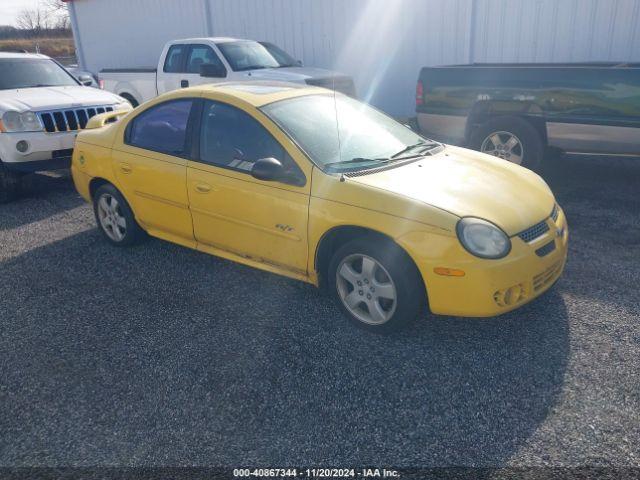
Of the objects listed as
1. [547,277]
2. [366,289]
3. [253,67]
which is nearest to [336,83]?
[253,67]

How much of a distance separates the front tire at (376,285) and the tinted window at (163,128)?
1.81 metres

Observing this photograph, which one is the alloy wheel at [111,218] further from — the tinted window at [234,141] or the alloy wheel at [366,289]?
the alloy wheel at [366,289]

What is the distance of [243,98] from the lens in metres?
4.39

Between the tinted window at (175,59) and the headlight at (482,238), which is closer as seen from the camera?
the headlight at (482,238)

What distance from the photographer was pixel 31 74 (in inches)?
339

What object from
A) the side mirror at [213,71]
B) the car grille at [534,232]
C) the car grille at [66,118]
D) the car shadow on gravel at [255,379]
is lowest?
the car shadow on gravel at [255,379]

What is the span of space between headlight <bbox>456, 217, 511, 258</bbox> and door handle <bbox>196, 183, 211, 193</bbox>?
6.70 ft

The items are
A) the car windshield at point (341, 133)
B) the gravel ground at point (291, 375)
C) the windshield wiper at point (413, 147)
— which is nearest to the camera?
the gravel ground at point (291, 375)

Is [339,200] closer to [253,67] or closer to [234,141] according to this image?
[234,141]

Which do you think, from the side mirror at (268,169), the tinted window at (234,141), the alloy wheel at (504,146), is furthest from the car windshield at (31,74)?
the alloy wheel at (504,146)

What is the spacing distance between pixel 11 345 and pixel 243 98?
250 centimetres

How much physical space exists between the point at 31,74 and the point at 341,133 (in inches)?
258

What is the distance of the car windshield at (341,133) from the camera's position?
4082 millimetres

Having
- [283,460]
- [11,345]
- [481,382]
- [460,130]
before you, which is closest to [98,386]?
[11,345]
